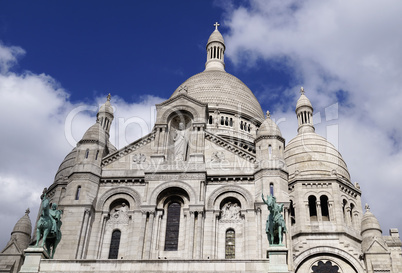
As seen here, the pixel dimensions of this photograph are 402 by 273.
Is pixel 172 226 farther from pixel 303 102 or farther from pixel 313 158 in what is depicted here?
pixel 303 102

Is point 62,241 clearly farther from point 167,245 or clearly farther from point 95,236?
point 167,245

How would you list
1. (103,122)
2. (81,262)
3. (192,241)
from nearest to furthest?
1. (81,262)
2. (192,241)
3. (103,122)

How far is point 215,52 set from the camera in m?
68.9

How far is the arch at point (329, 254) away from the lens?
38.7 metres

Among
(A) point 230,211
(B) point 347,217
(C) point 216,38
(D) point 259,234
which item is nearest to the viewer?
(D) point 259,234

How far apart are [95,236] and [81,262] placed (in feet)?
19.7

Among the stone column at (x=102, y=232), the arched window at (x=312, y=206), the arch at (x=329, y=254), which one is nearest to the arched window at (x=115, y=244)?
the stone column at (x=102, y=232)

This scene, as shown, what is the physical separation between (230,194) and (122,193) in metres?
7.13

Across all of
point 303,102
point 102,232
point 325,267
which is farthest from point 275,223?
point 303,102

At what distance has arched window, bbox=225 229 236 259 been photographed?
101ft

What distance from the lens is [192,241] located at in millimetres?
30422

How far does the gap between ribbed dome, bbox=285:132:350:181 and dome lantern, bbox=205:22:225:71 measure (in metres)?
22.1

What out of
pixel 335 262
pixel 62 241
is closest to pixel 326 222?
pixel 335 262

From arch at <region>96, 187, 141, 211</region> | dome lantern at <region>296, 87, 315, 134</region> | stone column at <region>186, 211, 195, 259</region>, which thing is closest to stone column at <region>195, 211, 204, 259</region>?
stone column at <region>186, 211, 195, 259</region>
